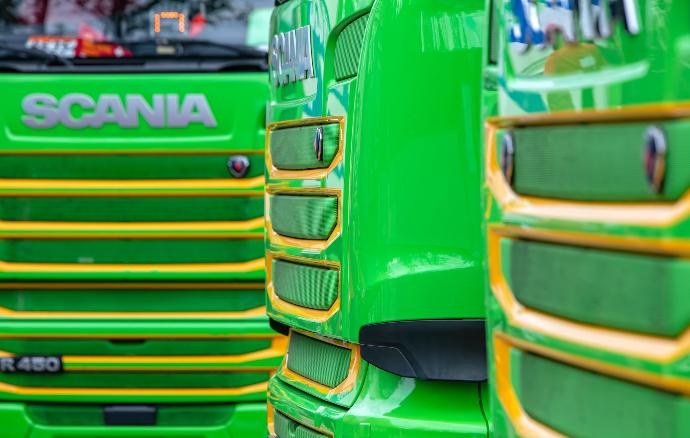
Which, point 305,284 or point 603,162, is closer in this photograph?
point 603,162

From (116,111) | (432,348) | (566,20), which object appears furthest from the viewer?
(116,111)

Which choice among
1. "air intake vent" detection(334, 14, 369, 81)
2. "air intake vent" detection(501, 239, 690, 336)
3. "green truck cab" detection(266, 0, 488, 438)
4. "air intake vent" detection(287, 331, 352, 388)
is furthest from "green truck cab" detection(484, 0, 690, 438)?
"air intake vent" detection(287, 331, 352, 388)

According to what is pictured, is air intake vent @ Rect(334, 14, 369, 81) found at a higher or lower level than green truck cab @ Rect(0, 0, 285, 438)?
higher

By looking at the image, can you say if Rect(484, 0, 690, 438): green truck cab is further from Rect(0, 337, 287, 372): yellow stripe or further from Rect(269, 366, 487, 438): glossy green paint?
Rect(0, 337, 287, 372): yellow stripe

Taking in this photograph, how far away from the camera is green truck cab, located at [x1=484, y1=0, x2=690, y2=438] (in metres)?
2.02

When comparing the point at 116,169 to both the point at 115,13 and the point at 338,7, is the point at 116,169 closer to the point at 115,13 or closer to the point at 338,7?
the point at 115,13

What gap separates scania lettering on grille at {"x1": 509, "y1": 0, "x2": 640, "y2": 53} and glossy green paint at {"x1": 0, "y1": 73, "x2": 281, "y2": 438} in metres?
3.45

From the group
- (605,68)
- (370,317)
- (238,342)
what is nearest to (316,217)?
(370,317)

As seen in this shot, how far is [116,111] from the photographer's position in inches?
234

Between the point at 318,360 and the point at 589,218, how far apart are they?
1.98 metres

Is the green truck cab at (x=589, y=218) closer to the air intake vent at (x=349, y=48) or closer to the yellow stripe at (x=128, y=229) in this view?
the air intake vent at (x=349, y=48)

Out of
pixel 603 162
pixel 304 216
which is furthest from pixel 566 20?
pixel 304 216

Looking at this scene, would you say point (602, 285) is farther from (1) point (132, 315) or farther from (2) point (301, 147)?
(1) point (132, 315)

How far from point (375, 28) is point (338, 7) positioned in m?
0.30
